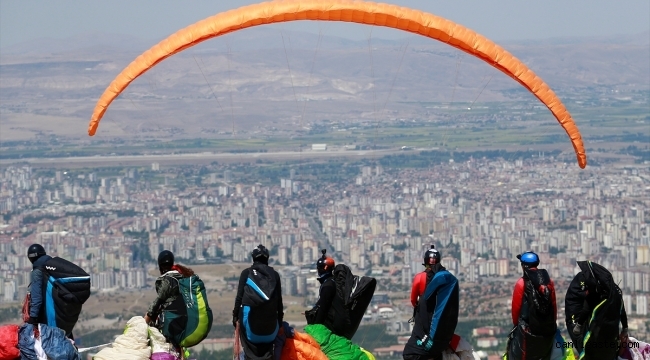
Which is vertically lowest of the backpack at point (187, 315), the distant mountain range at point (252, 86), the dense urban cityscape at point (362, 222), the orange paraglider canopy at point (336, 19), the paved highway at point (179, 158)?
the dense urban cityscape at point (362, 222)

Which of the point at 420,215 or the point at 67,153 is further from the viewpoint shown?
the point at 67,153

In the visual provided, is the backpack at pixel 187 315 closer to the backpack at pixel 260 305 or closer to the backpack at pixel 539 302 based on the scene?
the backpack at pixel 260 305

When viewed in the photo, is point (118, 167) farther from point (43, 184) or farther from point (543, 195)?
point (543, 195)

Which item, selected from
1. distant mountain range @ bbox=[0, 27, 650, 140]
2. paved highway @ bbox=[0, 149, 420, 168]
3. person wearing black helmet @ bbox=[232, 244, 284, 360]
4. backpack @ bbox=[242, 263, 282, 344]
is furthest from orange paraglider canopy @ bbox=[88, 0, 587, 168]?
distant mountain range @ bbox=[0, 27, 650, 140]

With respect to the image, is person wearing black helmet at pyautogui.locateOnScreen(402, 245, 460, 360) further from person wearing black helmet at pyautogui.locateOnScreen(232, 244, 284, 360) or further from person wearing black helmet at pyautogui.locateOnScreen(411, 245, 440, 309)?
person wearing black helmet at pyautogui.locateOnScreen(232, 244, 284, 360)

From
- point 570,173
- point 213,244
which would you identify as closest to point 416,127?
point 570,173

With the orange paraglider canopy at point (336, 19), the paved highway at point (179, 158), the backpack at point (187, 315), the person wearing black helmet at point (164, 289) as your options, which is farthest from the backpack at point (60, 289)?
the paved highway at point (179, 158)
